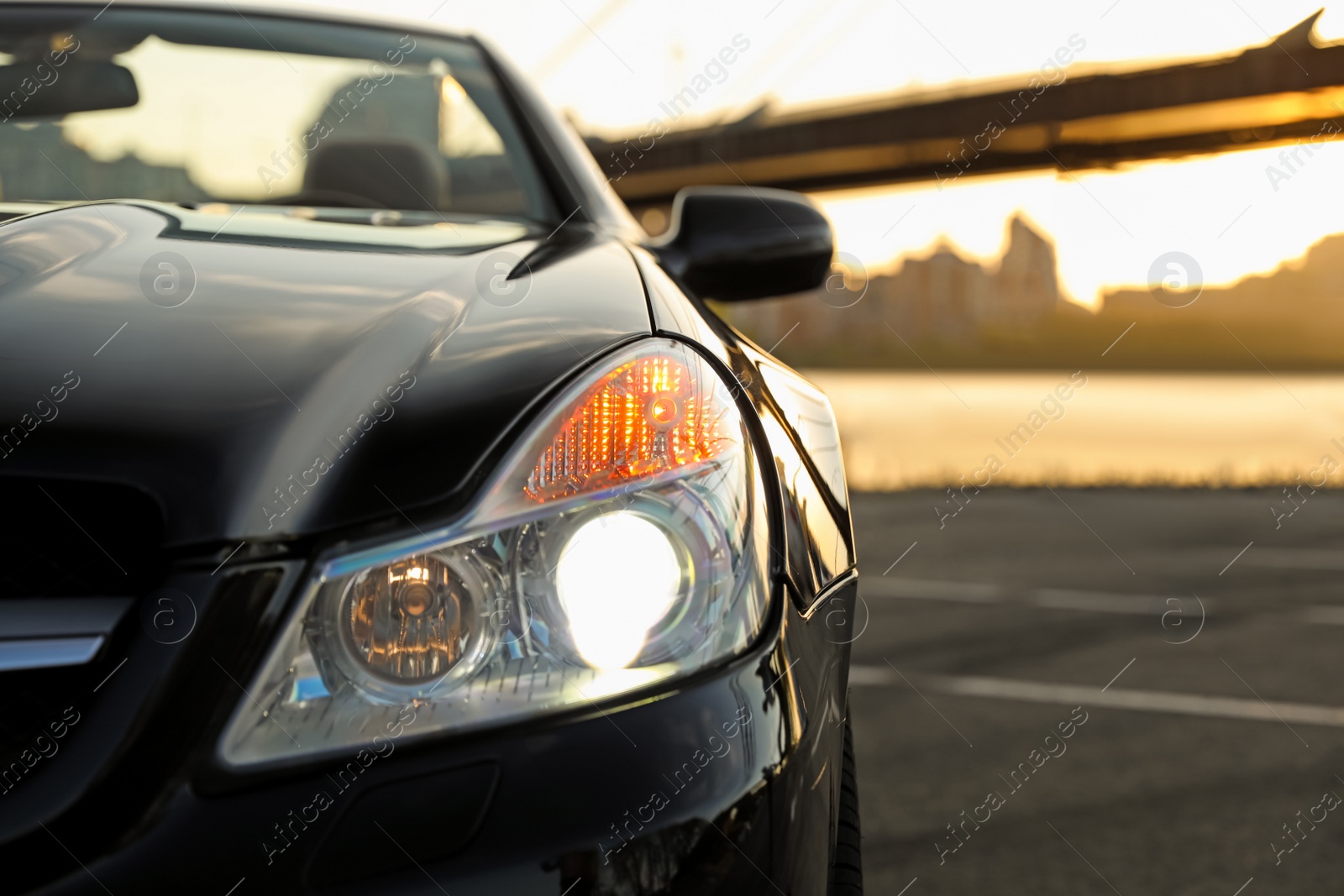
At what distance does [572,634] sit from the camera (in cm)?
100

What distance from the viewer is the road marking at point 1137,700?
4.18m

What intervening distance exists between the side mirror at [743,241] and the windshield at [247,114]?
0.28 metres

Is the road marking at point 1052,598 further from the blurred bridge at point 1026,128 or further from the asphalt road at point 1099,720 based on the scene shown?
the blurred bridge at point 1026,128

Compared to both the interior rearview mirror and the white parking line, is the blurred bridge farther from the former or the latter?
the interior rearview mirror

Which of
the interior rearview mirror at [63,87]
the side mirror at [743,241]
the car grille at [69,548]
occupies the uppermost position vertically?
the interior rearview mirror at [63,87]

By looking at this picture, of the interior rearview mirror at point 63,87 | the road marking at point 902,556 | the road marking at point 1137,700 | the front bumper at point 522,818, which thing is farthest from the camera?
the road marking at point 902,556

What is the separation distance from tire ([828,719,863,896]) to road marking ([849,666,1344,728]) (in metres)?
2.69

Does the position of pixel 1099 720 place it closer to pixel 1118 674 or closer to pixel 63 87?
pixel 1118 674

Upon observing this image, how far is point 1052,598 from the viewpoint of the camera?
6.24 meters

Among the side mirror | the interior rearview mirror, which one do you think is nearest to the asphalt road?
the side mirror

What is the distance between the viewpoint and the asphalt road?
9.52 ft

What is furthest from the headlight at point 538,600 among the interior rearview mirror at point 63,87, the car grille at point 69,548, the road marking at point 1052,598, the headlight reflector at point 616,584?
the road marking at point 1052,598

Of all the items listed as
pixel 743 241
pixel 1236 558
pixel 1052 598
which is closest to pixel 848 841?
pixel 743 241

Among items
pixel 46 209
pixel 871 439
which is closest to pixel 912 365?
pixel 871 439
